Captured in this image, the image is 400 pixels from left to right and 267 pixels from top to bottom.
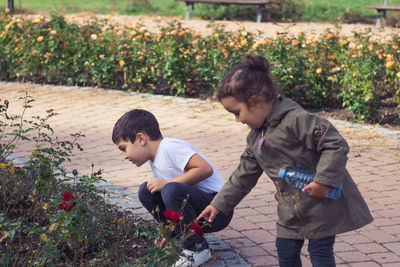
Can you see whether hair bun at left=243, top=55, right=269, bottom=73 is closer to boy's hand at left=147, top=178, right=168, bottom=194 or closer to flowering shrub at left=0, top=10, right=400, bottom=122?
boy's hand at left=147, top=178, right=168, bottom=194

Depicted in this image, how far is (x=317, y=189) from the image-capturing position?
7.62 feet

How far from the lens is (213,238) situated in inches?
139

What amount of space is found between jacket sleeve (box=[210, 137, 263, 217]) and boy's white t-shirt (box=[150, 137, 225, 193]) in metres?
0.42

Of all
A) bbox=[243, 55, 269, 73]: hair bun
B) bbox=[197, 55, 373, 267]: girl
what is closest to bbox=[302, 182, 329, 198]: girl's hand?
bbox=[197, 55, 373, 267]: girl

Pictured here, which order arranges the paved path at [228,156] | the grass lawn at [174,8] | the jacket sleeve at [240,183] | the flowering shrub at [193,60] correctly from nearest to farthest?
the jacket sleeve at [240,183]
the paved path at [228,156]
the flowering shrub at [193,60]
the grass lawn at [174,8]

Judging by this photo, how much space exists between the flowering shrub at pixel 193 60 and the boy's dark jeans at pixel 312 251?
14.1ft

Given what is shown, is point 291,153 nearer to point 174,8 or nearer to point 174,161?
point 174,161

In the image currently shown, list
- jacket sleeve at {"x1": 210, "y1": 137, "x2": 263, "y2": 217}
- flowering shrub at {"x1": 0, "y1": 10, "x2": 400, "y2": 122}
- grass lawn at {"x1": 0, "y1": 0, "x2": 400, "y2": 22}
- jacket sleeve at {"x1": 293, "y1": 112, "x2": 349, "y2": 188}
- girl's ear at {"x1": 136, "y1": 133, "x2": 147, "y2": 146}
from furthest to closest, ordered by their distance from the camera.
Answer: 1. grass lawn at {"x1": 0, "y1": 0, "x2": 400, "y2": 22}
2. flowering shrub at {"x1": 0, "y1": 10, "x2": 400, "y2": 122}
3. girl's ear at {"x1": 136, "y1": 133, "x2": 147, "y2": 146}
4. jacket sleeve at {"x1": 210, "y1": 137, "x2": 263, "y2": 217}
5. jacket sleeve at {"x1": 293, "y1": 112, "x2": 349, "y2": 188}

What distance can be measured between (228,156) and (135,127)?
101 inches

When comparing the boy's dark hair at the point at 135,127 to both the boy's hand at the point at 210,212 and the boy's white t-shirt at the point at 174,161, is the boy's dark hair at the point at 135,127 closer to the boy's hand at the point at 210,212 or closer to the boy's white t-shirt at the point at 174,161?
the boy's white t-shirt at the point at 174,161

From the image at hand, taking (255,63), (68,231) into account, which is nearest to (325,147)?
(255,63)

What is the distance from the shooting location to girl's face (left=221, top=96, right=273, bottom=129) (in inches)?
97.1

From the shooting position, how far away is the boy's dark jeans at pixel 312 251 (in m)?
2.49

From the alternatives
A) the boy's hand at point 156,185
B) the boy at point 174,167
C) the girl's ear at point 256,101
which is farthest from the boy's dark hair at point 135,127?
→ the girl's ear at point 256,101
